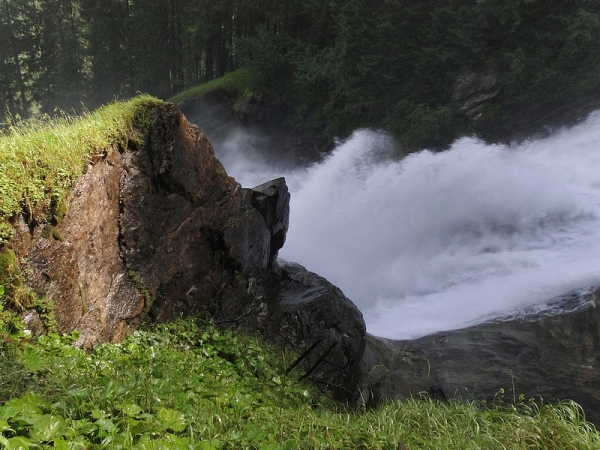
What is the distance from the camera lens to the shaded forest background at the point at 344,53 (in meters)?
17.0

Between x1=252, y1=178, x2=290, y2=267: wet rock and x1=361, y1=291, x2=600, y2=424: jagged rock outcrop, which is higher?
x1=252, y1=178, x2=290, y2=267: wet rock

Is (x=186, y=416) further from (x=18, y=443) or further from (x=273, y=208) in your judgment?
(x=273, y=208)

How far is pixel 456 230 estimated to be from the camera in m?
12.8

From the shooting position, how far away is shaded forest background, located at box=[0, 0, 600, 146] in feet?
55.7

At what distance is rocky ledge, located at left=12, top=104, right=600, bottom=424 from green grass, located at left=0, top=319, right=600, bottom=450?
72 centimetres

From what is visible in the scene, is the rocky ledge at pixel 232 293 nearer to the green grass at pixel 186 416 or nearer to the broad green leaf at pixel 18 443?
the green grass at pixel 186 416

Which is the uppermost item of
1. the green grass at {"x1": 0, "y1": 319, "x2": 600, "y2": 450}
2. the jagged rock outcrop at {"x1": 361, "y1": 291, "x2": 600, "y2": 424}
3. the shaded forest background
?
the shaded forest background

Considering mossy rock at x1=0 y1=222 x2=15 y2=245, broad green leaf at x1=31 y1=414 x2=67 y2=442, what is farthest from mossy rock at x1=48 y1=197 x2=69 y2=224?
broad green leaf at x1=31 y1=414 x2=67 y2=442

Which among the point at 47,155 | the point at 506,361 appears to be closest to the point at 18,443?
the point at 47,155

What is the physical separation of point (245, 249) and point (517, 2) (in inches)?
625

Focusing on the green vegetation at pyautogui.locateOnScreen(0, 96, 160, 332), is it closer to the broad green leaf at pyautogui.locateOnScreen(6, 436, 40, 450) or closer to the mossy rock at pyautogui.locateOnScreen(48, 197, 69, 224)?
the mossy rock at pyautogui.locateOnScreen(48, 197, 69, 224)

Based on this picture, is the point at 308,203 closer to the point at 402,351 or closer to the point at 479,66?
the point at 402,351

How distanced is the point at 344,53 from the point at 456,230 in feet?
37.9

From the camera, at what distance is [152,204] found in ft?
19.5
